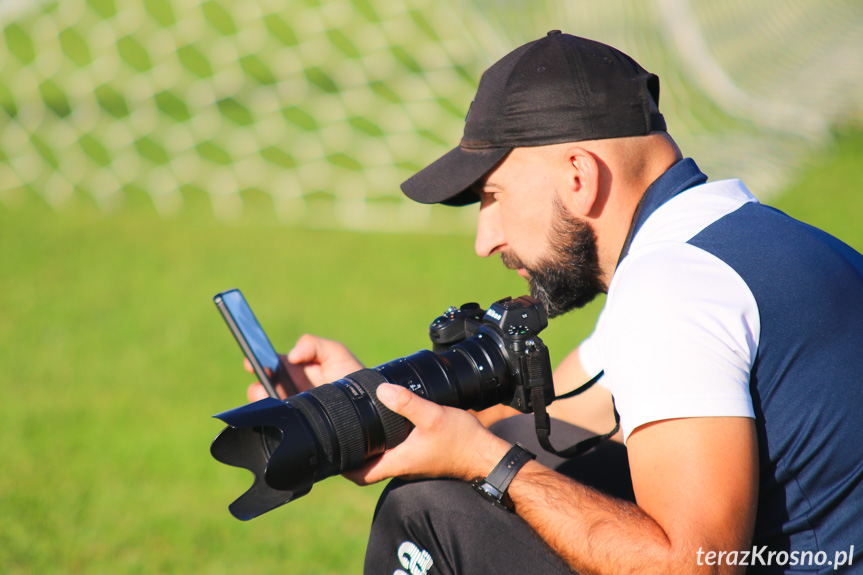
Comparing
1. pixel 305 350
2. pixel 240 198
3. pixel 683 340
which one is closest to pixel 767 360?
pixel 683 340

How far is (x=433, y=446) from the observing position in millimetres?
1692

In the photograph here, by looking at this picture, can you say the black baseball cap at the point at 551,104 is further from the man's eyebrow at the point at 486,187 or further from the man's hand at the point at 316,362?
the man's hand at the point at 316,362

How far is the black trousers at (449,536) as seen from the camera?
170 cm

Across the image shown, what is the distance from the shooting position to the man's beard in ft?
6.38

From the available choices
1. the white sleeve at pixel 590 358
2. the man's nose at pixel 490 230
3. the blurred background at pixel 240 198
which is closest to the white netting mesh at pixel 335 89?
the blurred background at pixel 240 198

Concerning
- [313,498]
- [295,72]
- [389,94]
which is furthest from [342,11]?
[313,498]

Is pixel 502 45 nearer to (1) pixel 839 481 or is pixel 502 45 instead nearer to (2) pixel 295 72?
(2) pixel 295 72

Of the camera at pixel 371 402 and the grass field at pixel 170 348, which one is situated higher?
the grass field at pixel 170 348

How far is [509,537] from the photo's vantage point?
5.63ft

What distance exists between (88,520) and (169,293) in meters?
2.44

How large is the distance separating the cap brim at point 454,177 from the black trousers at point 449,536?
29.0 inches

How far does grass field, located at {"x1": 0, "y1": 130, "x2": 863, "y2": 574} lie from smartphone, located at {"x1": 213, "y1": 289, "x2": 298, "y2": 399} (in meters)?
0.89

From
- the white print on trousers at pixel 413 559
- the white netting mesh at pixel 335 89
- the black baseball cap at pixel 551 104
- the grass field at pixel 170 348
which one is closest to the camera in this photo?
the white print on trousers at pixel 413 559

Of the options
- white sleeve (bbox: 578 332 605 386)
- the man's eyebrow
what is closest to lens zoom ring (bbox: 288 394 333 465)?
the man's eyebrow
